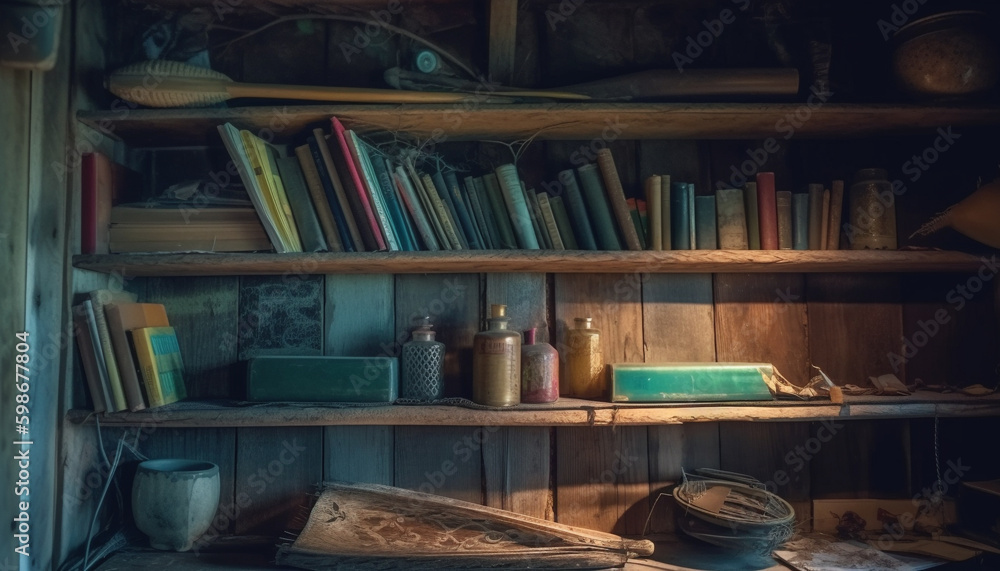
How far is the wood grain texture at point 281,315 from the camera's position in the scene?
5.59ft

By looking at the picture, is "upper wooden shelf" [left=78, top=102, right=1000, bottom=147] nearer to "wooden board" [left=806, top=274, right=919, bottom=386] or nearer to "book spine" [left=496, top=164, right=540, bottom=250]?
"book spine" [left=496, top=164, right=540, bottom=250]

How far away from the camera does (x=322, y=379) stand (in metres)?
1.54

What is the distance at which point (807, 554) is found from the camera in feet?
4.99

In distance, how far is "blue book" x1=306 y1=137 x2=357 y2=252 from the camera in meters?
1.52

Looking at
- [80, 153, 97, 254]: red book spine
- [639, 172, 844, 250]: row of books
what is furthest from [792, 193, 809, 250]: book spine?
[80, 153, 97, 254]: red book spine

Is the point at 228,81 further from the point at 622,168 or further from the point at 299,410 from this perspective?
the point at 622,168

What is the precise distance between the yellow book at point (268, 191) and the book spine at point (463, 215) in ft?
1.25

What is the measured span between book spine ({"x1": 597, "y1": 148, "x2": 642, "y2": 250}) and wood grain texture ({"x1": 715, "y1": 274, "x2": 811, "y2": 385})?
0.36 metres

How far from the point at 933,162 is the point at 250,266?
5.86 ft

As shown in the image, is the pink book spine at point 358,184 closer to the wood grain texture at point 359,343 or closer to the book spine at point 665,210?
the wood grain texture at point 359,343

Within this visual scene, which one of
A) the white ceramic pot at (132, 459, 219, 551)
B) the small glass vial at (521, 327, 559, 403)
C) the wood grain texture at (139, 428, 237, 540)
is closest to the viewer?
the white ceramic pot at (132, 459, 219, 551)

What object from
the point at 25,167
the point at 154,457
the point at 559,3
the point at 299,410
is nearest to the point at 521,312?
the point at 299,410

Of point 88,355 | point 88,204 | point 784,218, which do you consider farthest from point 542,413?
point 88,204

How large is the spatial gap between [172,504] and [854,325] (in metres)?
1.75
